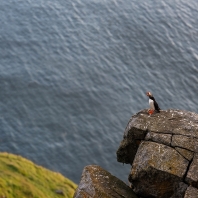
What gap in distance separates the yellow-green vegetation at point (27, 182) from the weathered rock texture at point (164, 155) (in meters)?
21.3

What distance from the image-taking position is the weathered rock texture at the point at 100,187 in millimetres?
23703

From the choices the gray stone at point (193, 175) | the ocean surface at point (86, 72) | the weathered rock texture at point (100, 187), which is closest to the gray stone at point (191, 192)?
the gray stone at point (193, 175)

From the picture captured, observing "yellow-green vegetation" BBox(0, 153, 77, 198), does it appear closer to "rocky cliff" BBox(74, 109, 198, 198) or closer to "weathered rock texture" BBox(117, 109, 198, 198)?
"rocky cliff" BBox(74, 109, 198, 198)

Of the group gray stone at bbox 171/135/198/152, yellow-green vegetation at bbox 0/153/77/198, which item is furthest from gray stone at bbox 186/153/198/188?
yellow-green vegetation at bbox 0/153/77/198

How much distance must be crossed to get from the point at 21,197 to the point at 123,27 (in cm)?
6497

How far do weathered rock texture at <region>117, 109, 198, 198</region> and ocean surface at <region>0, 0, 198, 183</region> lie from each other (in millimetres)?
47453

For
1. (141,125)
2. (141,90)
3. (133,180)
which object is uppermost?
(141,125)

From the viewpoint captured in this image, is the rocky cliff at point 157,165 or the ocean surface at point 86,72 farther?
the ocean surface at point 86,72

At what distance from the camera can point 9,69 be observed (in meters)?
88.9

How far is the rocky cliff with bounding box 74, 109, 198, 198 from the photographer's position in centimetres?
2295

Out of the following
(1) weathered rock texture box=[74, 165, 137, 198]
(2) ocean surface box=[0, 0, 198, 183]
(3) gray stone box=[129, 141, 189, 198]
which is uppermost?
(3) gray stone box=[129, 141, 189, 198]

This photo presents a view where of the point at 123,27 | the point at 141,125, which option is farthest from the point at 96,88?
the point at 141,125

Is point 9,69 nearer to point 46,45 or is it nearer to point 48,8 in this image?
point 46,45

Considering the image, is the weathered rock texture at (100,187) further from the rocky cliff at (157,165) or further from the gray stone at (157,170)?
the gray stone at (157,170)
